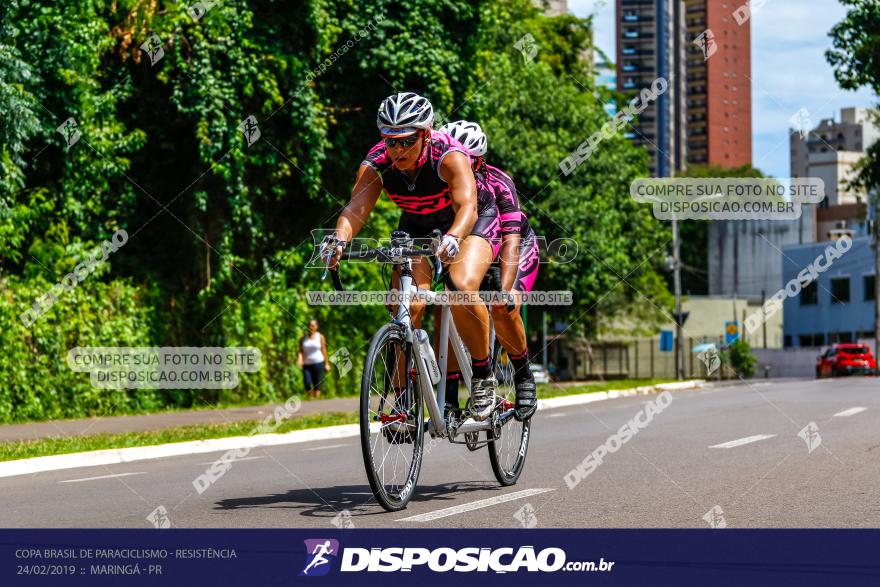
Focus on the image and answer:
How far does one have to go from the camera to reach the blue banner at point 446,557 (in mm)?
5336

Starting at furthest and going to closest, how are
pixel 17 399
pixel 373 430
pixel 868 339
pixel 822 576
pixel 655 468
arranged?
pixel 868 339, pixel 17 399, pixel 655 468, pixel 373 430, pixel 822 576

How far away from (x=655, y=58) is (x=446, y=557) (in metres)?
153

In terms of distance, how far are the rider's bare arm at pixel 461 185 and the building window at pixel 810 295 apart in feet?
272

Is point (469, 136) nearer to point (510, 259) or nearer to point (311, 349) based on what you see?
point (510, 259)

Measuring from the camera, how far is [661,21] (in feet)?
491

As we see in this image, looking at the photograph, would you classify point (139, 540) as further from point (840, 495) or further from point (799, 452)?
point (799, 452)

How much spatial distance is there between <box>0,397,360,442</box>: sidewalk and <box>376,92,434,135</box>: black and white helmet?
8.41 m

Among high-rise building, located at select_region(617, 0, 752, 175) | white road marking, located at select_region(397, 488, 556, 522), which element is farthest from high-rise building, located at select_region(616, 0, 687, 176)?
white road marking, located at select_region(397, 488, 556, 522)

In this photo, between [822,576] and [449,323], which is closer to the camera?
[822,576]

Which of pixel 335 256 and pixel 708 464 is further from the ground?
pixel 335 256

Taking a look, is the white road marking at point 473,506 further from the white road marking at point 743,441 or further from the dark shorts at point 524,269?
the white road marking at point 743,441

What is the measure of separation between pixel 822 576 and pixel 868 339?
253 feet

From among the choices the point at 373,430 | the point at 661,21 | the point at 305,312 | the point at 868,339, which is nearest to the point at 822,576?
the point at 373,430

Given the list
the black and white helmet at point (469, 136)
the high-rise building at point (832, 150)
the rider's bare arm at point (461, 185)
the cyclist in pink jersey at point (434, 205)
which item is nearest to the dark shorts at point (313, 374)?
the black and white helmet at point (469, 136)
